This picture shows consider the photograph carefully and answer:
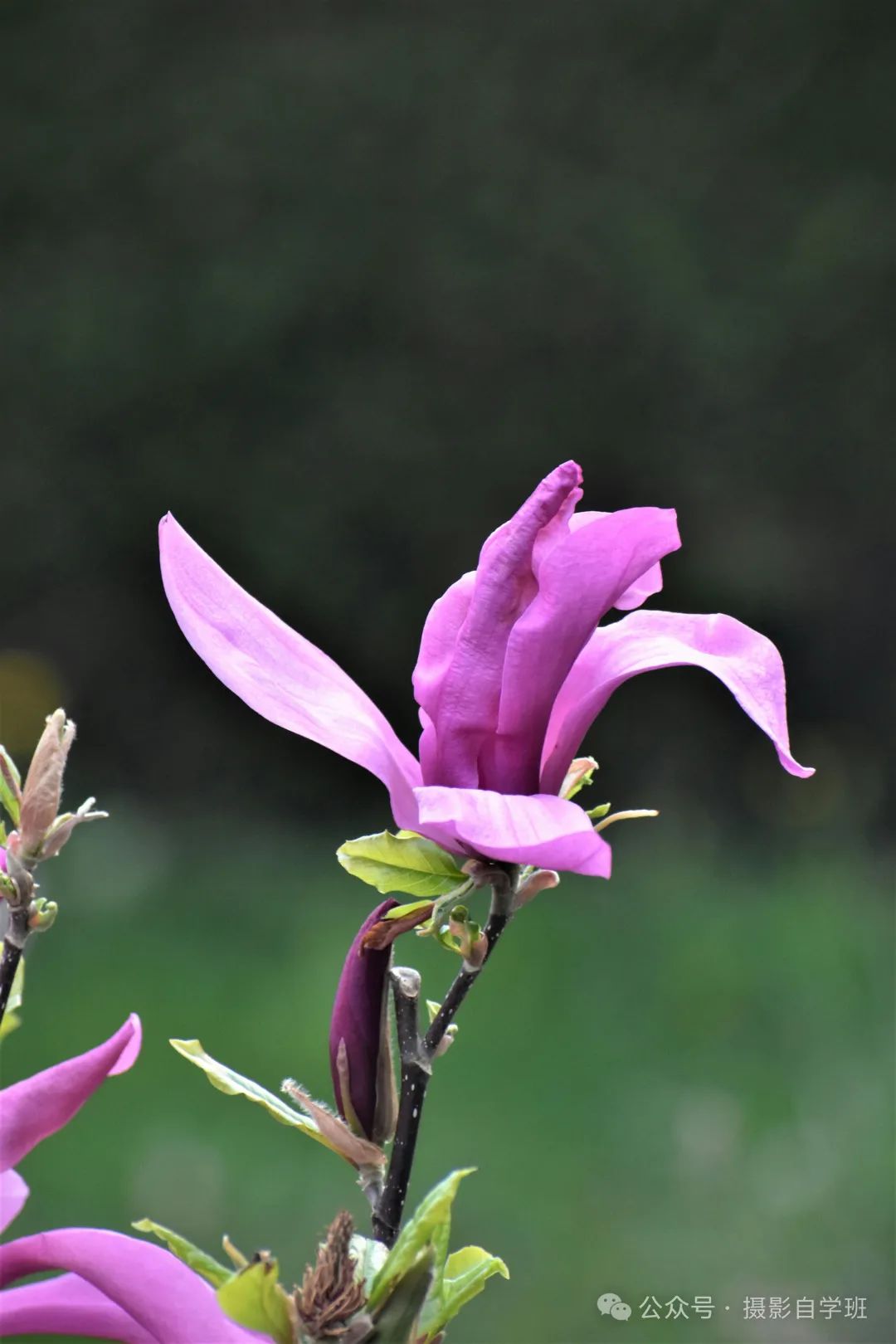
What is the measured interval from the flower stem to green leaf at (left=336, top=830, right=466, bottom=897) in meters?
0.01

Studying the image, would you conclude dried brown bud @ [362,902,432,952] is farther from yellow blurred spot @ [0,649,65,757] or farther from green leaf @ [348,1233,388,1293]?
yellow blurred spot @ [0,649,65,757]

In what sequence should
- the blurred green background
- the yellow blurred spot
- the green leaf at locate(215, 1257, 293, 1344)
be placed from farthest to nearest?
the blurred green background < the yellow blurred spot < the green leaf at locate(215, 1257, 293, 1344)

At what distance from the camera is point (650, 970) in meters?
2.14

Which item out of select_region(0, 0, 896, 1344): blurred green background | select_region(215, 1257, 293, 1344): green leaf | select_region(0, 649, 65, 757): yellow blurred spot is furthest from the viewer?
select_region(0, 0, 896, 1344): blurred green background

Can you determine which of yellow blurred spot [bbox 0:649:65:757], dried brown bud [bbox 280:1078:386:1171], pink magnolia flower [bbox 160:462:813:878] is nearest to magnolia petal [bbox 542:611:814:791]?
pink magnolia flower [bbox 160:462:813:878]

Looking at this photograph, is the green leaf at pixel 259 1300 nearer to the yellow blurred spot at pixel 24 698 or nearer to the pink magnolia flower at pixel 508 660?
the pink magnolia flower at pixel 508 660

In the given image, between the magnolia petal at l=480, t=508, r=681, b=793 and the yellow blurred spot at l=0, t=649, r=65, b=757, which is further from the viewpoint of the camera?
the yellow blurred spot at l=0, t=649, r=65, b=757

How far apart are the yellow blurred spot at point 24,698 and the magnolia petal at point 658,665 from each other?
2195 millimetres

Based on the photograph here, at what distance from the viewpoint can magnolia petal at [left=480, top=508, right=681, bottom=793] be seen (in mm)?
363

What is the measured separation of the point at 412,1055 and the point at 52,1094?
91 millimetres

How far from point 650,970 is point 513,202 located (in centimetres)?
145

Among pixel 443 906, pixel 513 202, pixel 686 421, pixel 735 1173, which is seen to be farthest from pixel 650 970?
pixel 443 906

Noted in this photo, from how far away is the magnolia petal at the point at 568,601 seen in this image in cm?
36

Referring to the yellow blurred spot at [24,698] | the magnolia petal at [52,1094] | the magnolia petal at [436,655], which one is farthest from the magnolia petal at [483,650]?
the yellow blurred spot at [24,698]
